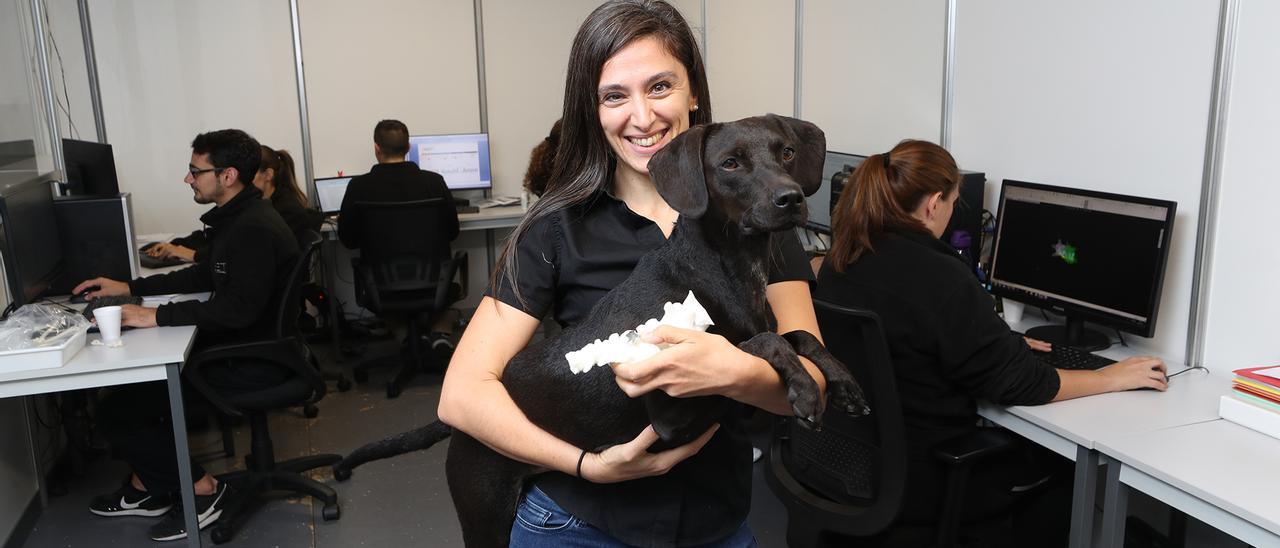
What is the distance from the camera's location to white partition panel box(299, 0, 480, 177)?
6211mm

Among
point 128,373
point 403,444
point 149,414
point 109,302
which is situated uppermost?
point 403,444

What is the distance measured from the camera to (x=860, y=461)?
7.37 ft

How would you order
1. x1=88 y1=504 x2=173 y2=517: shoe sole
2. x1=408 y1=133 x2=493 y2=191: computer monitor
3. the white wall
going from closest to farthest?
the white wall
x1=88 y1=504 x2=173 y2=517: shoe sole
x1=408 y1=133 x2=493 y2=191: computer monitor

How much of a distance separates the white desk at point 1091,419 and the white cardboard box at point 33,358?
262cm

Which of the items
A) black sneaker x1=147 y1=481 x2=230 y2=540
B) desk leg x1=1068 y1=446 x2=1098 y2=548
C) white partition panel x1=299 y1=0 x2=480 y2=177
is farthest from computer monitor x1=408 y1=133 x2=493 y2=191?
desk leg x1=1068 y1=446 x2=1098 y2=548

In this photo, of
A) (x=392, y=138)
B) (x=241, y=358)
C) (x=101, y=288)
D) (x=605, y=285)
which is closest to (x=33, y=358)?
(x=241, y=358)

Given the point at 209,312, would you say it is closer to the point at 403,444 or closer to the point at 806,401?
the point at 403,444

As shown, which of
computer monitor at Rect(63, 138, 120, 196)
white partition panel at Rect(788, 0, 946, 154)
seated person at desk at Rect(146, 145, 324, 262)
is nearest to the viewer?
white partition panel at Rect(788, 0, 946, 154)

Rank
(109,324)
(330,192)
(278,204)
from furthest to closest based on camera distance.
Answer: (330,192), (278,204), (109,324)


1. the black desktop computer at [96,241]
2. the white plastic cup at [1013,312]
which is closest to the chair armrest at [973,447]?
the white plastic cup at [1013,312]

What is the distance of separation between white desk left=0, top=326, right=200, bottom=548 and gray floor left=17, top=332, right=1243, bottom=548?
22.2 inches

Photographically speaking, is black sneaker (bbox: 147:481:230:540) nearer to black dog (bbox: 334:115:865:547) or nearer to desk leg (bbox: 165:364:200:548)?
desk leg (bbox: 165:364:200:548)

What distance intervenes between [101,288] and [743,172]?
3347 millimetres

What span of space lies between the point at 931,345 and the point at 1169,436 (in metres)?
0.55
